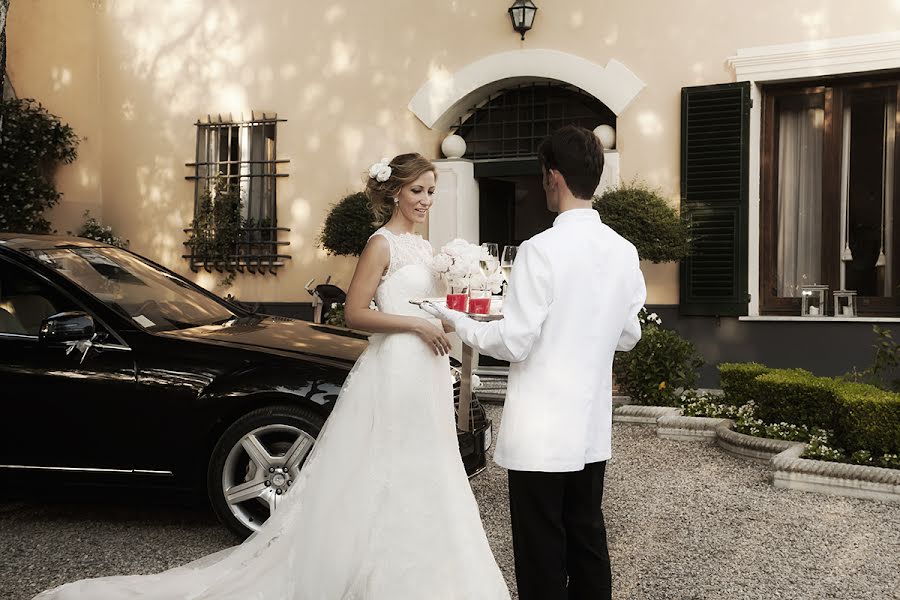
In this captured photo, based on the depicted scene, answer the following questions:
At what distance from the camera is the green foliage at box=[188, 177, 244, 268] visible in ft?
36.6

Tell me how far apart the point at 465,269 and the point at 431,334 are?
0.38 meters

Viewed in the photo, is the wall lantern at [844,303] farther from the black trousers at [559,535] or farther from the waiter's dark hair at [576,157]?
the waiter's dark hair at [576,157]

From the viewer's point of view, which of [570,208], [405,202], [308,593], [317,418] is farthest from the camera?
[317,418]

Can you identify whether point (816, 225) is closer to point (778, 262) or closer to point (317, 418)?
point (778, 262)

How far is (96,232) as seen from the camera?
1145cm

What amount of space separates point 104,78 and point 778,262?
825 centimetres

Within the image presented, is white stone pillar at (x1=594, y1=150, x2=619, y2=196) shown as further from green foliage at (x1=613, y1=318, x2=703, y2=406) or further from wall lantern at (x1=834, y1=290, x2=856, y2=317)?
wall lantern at (x1=834, y1=290, x2=856, y2=317)

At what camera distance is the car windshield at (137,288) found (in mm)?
4867

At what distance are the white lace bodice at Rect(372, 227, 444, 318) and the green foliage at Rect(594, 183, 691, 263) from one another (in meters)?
4.86

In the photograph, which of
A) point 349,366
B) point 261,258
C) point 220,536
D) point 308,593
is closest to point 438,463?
point 308,593

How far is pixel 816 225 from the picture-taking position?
30.0 feet

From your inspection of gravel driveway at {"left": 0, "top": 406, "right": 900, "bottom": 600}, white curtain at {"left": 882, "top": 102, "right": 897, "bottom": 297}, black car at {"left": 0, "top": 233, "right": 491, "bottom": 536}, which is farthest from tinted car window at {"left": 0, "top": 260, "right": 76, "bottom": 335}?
white curtain at {"left": 882, "top": 102, "right": 897, "bottom": 297}

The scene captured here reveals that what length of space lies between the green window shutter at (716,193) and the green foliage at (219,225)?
517 centimetres

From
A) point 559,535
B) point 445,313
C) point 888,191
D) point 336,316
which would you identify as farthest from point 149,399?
point 888,191
